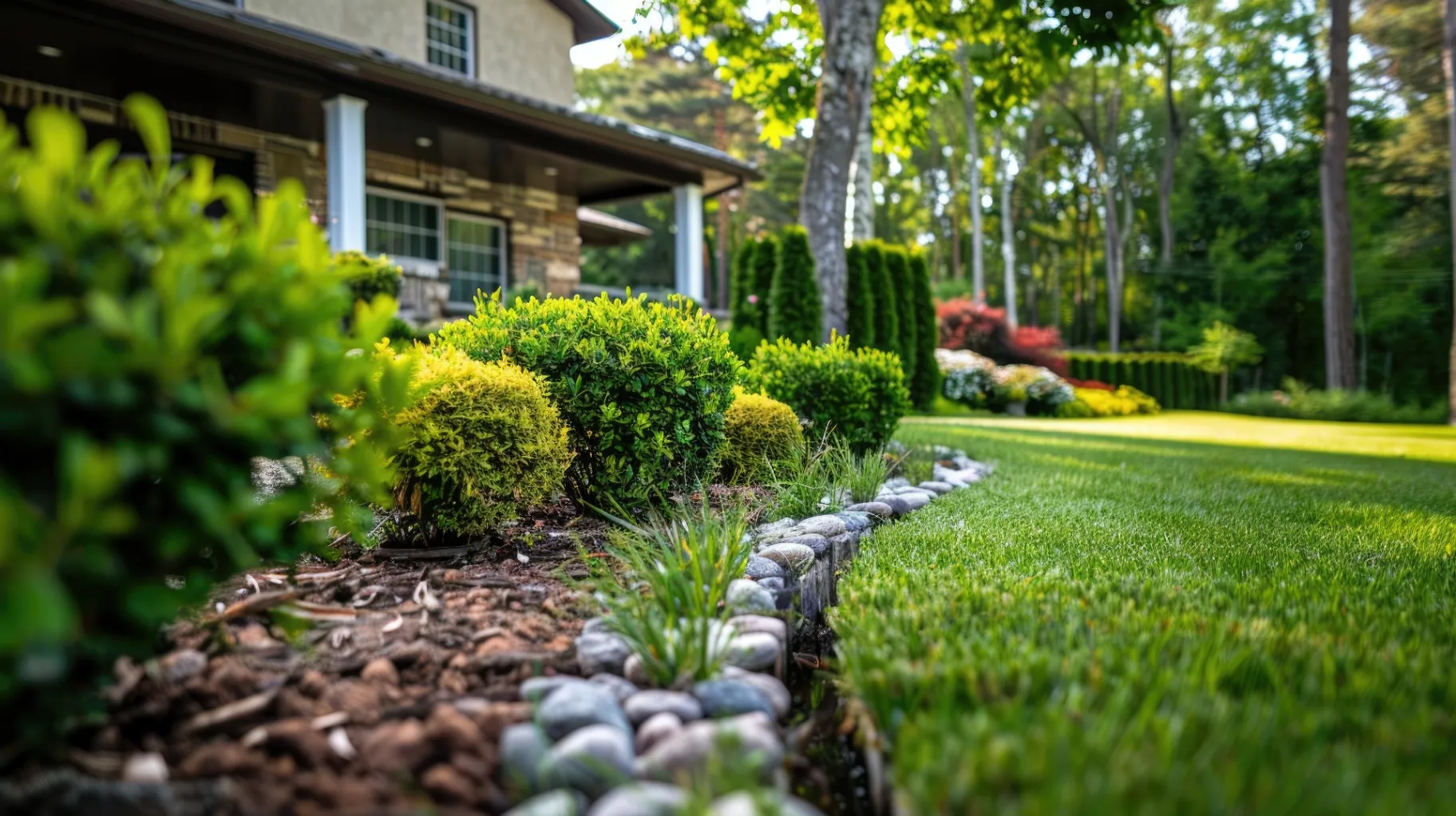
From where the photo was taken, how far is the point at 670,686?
1758mm

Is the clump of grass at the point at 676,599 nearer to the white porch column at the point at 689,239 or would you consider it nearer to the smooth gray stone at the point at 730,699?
the smooth gray stone at the point at 730,699

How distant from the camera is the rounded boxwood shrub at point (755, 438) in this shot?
442cm

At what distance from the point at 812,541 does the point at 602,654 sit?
112 cm

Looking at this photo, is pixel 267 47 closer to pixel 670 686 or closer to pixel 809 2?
pixel 809 2

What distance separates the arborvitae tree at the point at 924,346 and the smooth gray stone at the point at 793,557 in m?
10.8

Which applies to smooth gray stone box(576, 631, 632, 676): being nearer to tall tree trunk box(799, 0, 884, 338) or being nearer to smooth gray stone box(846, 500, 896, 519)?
smooth gray stone box(846, 500, 896, 519)

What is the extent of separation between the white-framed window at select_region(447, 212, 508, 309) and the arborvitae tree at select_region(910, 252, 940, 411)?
21.2 ft

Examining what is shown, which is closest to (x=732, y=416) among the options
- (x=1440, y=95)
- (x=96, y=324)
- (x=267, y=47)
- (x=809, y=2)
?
(x=96, y=324)

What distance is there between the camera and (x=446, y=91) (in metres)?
8.60

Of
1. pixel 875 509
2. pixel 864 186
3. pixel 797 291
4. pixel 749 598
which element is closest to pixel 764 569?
pixel 749 598

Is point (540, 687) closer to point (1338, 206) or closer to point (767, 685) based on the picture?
point (767, 685)

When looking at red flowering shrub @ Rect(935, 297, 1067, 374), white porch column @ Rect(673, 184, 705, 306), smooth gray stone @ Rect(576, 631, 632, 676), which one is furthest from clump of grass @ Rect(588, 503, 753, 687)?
red flowering shrub @ Rect(935, 297, 1067, 374)

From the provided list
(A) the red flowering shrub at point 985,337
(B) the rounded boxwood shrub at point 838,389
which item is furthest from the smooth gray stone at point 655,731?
(A) the red flowering shrub at point 985,337

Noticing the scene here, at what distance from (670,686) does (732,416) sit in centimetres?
271
